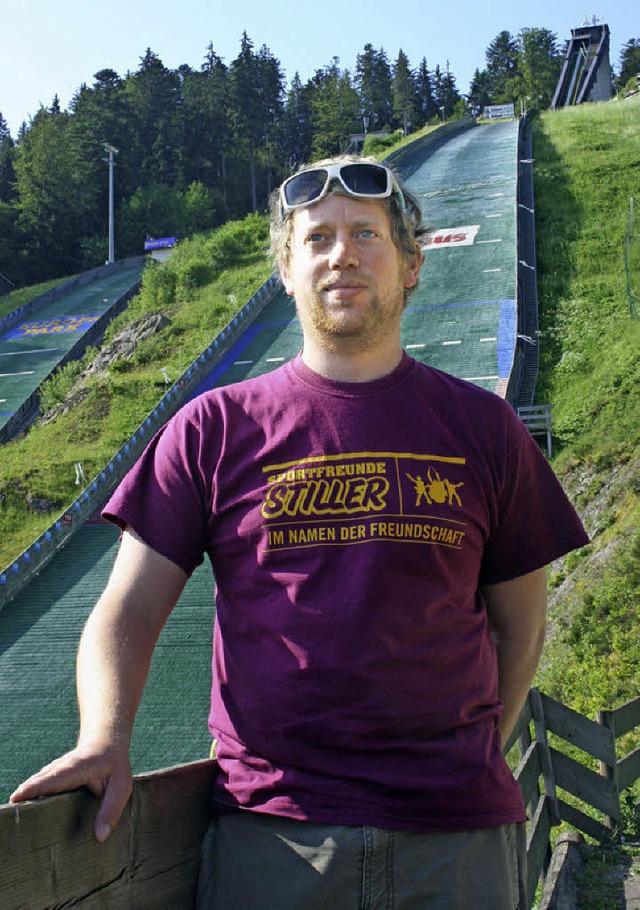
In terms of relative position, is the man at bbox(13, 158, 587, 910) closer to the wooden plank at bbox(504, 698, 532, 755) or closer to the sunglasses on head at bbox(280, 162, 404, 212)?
the sunglasses on head at bbox(280, 162, 404, 212)

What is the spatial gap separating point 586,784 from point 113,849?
15.2 feet

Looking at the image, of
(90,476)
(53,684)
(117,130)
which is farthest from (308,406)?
(117,130)

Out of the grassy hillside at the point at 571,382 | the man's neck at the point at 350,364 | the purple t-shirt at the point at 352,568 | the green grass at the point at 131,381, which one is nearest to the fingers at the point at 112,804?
the purple t-shirt at the point at 352,568

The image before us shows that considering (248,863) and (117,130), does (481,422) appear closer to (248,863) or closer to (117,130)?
(248,863)

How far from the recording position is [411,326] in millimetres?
23203

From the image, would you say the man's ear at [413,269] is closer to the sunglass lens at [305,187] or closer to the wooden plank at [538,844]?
the sunglass lens at [305,187]

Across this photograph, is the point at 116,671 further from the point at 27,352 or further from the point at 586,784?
the point at 27,352

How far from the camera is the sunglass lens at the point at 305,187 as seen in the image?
2680 millimetres

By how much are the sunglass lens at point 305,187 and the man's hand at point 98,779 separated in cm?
151

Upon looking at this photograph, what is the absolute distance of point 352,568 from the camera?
2219 mm

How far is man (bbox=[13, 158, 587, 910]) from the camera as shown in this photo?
212 cm

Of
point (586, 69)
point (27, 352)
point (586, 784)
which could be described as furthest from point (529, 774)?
point (586, 69)

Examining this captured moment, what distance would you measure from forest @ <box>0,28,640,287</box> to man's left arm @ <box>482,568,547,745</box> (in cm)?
6012

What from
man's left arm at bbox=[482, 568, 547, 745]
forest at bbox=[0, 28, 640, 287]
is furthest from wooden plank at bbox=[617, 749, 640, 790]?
forest at bbox=[0, 28, 640, 287]
